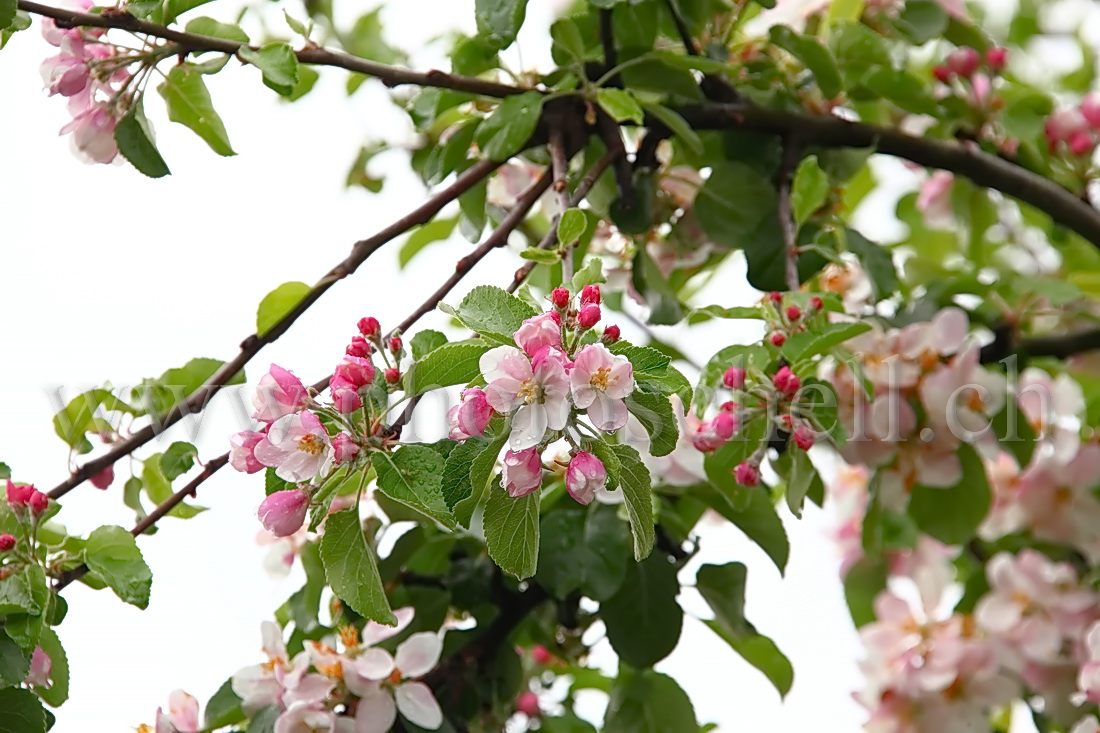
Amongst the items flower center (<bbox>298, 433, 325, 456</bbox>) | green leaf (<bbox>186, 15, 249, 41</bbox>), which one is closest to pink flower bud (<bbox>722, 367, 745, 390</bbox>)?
flower center (<bbox>298, 433, 325, 456</bbox>)

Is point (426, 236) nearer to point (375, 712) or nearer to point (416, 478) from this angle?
point (375, 712)

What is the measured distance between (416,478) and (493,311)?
0.24 ft

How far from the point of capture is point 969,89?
3.39 ft

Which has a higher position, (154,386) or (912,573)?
(154,386)

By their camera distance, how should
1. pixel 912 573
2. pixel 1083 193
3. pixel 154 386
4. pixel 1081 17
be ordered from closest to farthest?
pixel 154 386 → pixel 1083 193 → pixel 912 573 → pixel 1081 17

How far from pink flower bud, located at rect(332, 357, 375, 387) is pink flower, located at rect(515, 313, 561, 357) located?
7cm

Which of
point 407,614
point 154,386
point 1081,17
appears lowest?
point 1081,17

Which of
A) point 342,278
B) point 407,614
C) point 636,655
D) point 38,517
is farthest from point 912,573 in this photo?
point 38,517

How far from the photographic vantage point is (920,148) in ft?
2.86

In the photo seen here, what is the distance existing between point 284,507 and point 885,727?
816 millimetres

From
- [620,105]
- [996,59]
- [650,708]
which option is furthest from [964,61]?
[650,708]

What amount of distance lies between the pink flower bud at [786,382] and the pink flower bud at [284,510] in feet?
0.79

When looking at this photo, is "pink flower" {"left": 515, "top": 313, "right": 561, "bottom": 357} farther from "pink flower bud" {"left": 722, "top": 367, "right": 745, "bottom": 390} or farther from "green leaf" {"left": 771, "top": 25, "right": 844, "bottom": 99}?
"green leaf" {"left": 771, "top": 25, "right": 844, "bottom": 99}

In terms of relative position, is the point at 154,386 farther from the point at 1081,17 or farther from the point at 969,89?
the point at 1081,17
